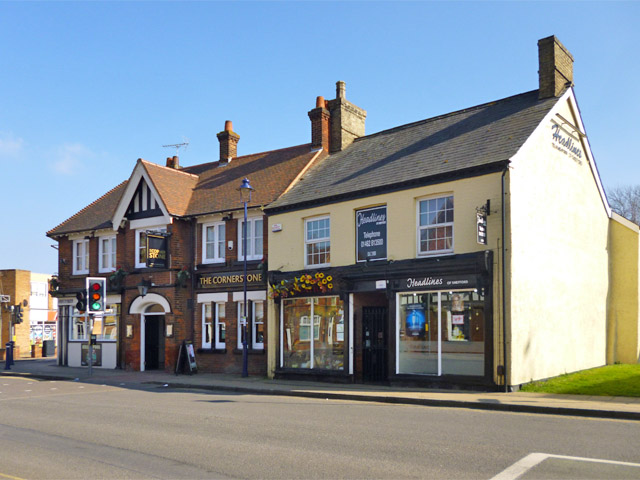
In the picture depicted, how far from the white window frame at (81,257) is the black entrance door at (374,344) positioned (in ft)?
52.8

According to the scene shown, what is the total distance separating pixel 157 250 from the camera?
24562 millimetres

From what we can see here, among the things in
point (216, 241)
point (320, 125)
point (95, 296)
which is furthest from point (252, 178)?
point (95, 296)

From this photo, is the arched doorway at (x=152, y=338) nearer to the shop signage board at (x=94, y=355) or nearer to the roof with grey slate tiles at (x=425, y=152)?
the shop signage board at (x=94, y=355)

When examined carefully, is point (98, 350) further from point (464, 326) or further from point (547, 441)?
point (547, 441)

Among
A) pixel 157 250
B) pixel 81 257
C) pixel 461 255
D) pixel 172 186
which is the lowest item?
A: pixel 461 255

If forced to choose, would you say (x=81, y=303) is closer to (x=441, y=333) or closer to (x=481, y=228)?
(x=441, y=333)

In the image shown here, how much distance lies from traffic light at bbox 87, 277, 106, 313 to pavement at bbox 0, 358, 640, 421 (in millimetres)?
2637

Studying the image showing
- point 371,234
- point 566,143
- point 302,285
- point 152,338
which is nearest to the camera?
point 371,234

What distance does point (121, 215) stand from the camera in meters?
26.8

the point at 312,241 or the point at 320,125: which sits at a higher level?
the point at 320,125

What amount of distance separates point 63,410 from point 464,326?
10.3 meters

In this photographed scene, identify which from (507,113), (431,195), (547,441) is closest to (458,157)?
(431,195)

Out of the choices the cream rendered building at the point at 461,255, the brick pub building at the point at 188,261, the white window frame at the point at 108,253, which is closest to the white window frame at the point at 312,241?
the cream rendered building at the point at 461,255

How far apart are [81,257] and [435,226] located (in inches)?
758
